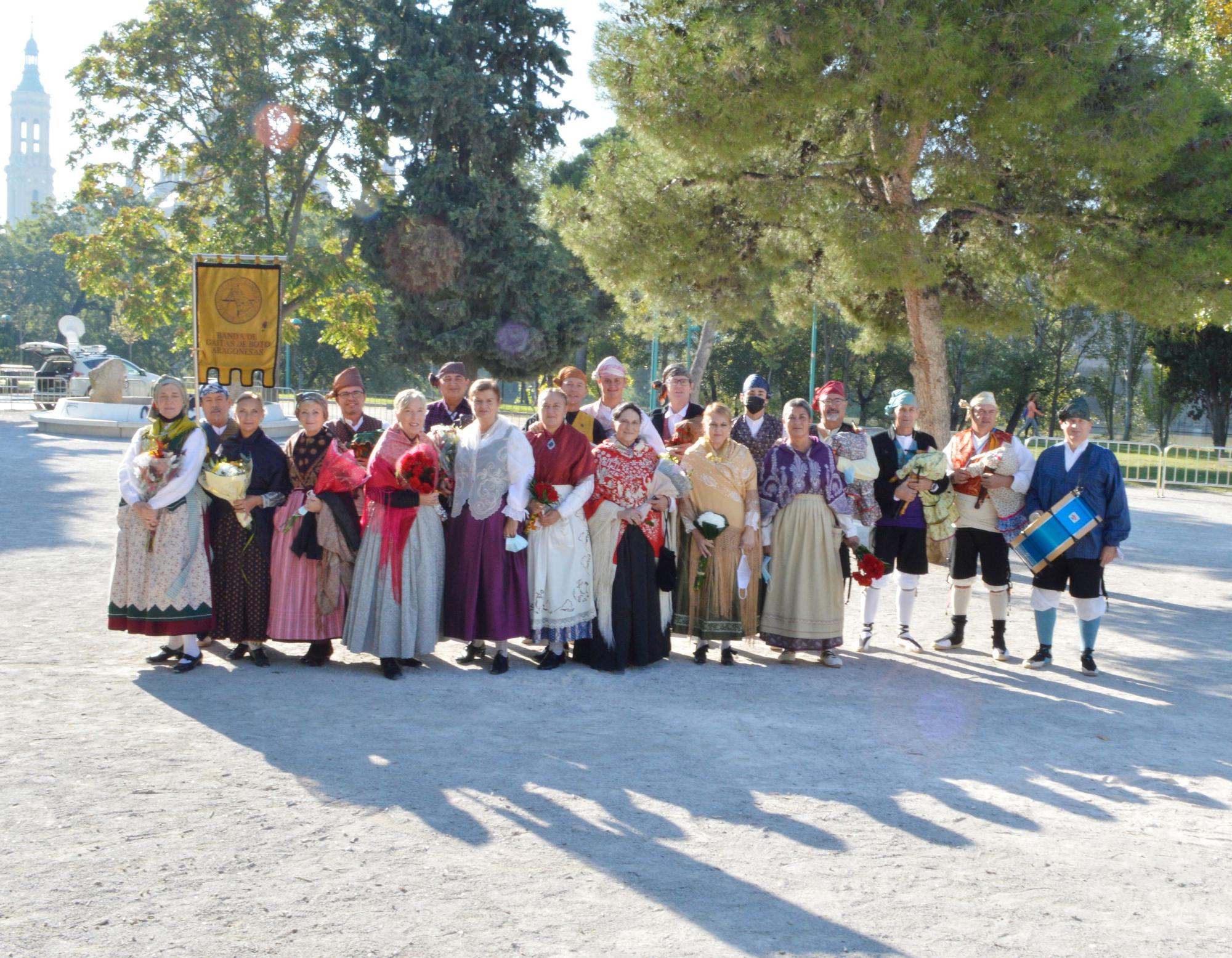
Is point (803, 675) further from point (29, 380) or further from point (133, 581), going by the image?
point (29, 380)

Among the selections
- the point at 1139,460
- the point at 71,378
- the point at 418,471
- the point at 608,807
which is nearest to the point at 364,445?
the point at 418,471

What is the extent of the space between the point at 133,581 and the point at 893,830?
4.60m

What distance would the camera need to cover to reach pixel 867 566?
7.85 meters

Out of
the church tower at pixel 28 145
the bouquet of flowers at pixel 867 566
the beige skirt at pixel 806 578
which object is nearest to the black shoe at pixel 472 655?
the beige skirt at pixel 806 578

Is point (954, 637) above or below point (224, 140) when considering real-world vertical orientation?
below

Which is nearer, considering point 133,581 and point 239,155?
point 133,581

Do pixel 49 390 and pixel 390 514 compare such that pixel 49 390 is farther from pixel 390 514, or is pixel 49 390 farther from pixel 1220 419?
pixel 1220 419

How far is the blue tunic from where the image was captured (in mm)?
7543

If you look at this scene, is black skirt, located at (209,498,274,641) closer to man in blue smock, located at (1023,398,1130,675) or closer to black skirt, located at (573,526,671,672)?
black skirt, located at (573,526,671,672)

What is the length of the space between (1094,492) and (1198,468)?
18.8m

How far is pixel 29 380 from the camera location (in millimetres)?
43250

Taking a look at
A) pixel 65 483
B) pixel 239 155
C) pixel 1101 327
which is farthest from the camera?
pixel 1101 327

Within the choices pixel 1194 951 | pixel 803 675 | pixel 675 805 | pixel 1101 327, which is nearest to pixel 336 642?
pixel 803 675

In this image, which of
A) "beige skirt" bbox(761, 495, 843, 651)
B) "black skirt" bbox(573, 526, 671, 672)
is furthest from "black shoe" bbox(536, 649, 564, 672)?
"beige skirt" bbox(761, 495, 843, 651)
